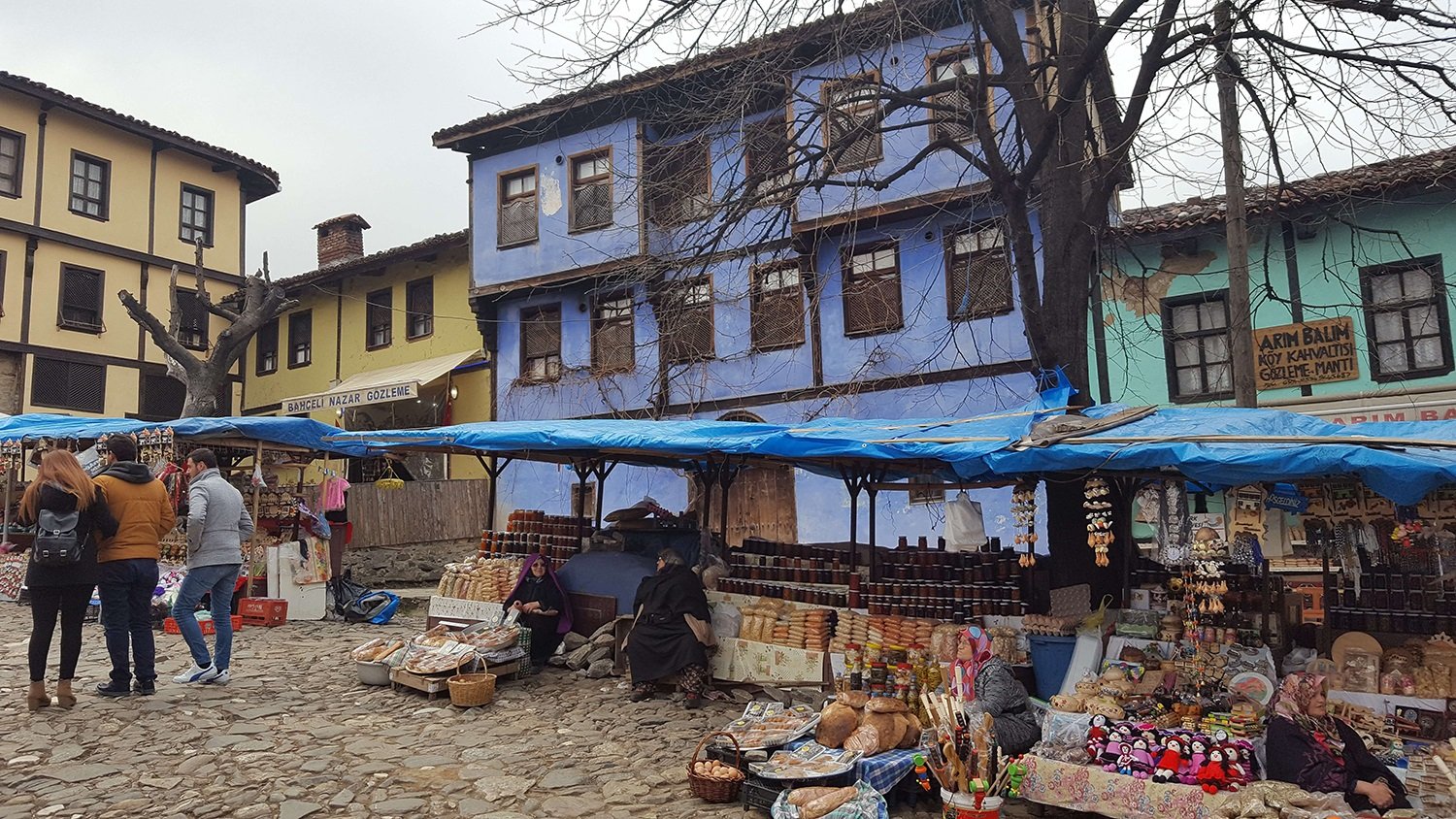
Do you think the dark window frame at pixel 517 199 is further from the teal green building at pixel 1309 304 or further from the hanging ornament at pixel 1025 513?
the hanging ornament at pixel 1025 513

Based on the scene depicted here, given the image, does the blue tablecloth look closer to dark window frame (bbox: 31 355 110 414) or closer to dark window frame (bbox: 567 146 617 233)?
dark window frame (bbox: 567 146 617 233)

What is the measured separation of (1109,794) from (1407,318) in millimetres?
11649

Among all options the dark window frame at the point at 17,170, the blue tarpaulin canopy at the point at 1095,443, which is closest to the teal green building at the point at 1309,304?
the blue tarpaulin canopy at the point at 1095,443

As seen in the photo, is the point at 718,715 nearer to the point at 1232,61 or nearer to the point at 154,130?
the point at 1232,61

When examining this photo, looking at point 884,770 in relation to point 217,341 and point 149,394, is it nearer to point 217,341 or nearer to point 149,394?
point 217,341

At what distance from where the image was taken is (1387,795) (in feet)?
14.9

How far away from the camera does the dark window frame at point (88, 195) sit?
23.2m

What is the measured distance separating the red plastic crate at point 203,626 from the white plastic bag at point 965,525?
766 centimetres

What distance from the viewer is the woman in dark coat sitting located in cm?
793

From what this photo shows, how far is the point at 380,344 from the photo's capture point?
22875 mm

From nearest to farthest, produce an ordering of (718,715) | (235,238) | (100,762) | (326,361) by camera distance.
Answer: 1. (100,762)
2. (718,715)
3. (326,361)
4. (235,238)

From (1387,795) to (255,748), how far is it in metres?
6.67

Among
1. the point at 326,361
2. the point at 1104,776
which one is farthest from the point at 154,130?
Answer: the point at 1104,776

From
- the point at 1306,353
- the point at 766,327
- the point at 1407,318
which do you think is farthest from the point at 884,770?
the point at 1407,318
